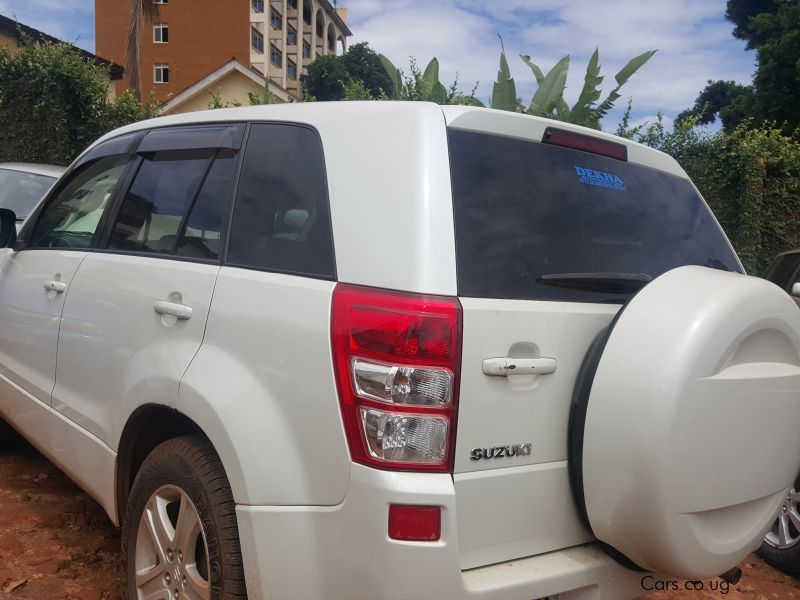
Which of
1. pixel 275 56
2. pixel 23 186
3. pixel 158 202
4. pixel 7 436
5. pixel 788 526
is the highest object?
pixel 275 56

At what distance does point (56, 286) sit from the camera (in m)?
3.04

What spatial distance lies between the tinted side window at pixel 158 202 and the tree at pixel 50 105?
10369 millimetres

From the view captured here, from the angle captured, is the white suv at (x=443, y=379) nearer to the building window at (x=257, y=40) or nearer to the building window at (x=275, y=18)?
the building window at (x=257, y=40)

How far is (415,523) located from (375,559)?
130 mm

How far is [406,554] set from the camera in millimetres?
1678

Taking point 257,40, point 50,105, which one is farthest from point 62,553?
point 257,40

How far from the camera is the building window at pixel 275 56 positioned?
55281 millimetres

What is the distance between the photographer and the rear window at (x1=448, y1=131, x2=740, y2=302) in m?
1.90

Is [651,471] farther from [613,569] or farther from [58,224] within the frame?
[58,224]

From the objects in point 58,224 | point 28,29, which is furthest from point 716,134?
point 28,29

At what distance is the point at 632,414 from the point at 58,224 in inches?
111

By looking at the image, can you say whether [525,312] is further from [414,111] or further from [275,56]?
[275,56]

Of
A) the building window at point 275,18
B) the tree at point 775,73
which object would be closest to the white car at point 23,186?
the tree at point 775,73

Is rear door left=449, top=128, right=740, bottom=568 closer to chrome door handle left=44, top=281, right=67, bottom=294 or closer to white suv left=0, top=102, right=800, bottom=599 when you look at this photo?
white suv left=0, top=102, right=800, bottom=599
